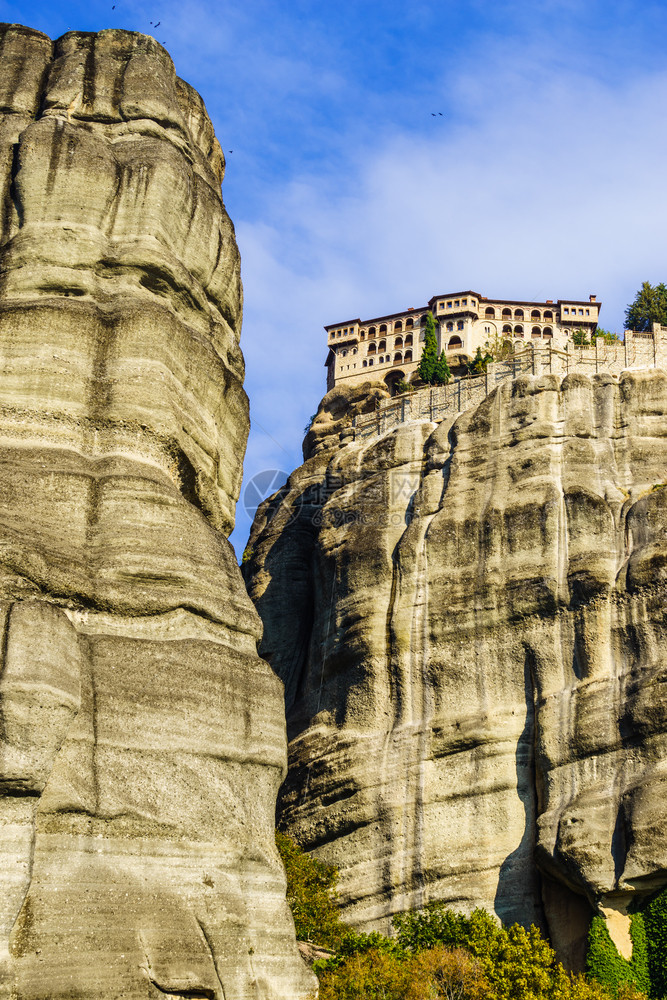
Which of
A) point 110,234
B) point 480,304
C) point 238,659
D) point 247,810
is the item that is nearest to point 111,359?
point 110,234

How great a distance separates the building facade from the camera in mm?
95750

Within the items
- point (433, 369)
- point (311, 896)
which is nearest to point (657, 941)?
point (311, 896)

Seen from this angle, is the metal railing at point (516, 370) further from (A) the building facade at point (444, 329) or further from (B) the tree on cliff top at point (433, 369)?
(A) the building facade at point (444, 329)

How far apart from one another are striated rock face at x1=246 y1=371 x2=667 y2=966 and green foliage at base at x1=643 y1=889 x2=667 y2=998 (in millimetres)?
490

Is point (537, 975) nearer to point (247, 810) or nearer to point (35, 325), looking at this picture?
point (247, 810)

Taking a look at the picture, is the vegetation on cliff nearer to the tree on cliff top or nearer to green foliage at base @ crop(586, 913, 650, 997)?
green foliage at base @ crop(586, 913, 650, 997)

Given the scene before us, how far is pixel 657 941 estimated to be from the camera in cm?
3519

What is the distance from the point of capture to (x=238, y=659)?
27.8m

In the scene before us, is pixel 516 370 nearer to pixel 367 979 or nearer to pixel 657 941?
pixel 657 941

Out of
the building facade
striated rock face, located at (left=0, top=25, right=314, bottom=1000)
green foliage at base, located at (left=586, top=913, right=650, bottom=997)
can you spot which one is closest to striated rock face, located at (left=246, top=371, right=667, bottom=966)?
green foliage at base, located at (left=586, top=913, right=650, bottom=997)

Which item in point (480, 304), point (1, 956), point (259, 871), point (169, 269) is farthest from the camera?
point (480, 304)

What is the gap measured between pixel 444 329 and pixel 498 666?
185 ft

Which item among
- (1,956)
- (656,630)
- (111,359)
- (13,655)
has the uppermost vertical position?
(111,359)

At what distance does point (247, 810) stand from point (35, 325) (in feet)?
39.3
